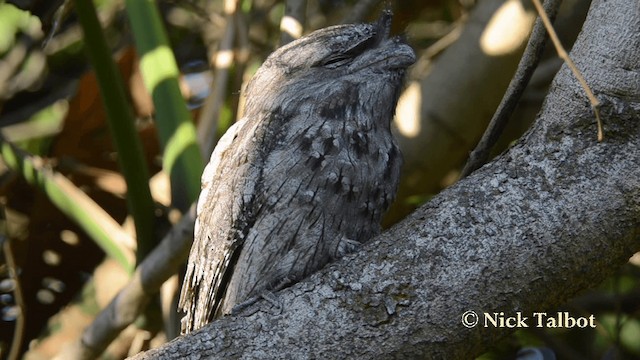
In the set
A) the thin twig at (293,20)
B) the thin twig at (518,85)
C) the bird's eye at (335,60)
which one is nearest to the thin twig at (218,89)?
the thin twig at (293,20)

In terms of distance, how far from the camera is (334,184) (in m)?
2.10

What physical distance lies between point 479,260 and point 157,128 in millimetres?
1489

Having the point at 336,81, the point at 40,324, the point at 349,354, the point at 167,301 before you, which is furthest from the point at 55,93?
the point at 349,354

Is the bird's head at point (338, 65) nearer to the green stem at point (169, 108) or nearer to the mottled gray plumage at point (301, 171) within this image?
the mottled gray plumage at point (301, 171)

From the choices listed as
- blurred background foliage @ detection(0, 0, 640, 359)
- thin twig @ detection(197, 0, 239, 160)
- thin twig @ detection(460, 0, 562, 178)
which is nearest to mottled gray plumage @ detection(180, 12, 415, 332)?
thin twig @ detection(460, 0, 562, 178)

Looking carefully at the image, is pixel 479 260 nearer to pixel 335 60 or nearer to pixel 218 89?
pixel 335 60

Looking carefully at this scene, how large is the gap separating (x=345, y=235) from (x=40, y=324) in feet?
6.39

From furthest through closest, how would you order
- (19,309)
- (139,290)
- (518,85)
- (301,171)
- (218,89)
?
(19,309)
(218,89)
(139,290)
(301,171)
(518,85)

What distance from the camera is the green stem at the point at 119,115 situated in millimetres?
2627

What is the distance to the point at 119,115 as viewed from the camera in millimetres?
2633

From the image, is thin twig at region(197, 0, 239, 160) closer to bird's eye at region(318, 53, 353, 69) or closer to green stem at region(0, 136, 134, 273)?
green stem at region(0, 136, 134, 273)

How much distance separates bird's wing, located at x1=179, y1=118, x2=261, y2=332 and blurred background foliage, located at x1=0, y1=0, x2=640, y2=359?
19.9 inches

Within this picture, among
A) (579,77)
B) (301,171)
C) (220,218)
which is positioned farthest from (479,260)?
(220,218)

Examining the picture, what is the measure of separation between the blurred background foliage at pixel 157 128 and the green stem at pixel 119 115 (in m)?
0.01
